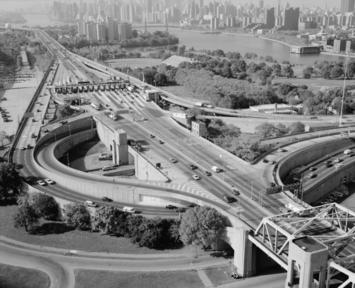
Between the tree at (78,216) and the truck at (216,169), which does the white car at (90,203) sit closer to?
the tree at (78,216)

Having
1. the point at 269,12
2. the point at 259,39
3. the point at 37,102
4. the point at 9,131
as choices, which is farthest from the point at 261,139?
the point at 269,12

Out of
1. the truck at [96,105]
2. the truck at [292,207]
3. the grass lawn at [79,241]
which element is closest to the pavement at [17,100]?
the truck at [96,105]

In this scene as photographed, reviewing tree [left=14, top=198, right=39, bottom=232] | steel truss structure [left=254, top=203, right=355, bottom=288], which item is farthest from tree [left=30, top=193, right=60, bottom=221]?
steel truss structure [left=254, top=203, right=355, bottom=288]

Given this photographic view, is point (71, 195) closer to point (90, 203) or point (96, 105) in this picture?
point (90, 203)

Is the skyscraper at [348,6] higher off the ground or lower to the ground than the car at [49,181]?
higher

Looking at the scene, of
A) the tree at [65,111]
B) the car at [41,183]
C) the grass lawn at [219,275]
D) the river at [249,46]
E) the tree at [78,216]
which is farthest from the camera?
the river at [249,46]

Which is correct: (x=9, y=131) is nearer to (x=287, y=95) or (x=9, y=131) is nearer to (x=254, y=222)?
(x=254, y=222)
